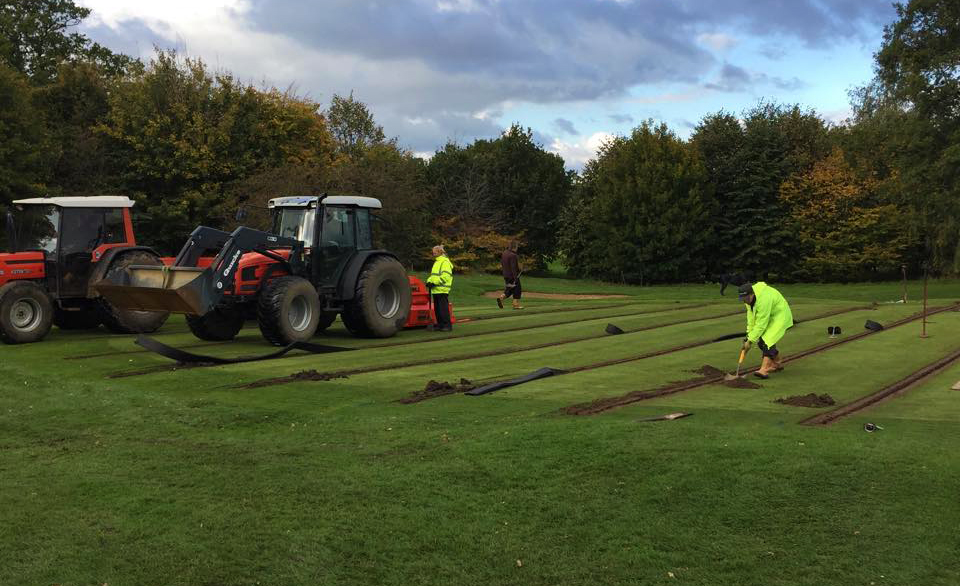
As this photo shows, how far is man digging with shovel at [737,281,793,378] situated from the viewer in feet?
40.9

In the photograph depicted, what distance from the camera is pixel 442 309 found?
18.9m

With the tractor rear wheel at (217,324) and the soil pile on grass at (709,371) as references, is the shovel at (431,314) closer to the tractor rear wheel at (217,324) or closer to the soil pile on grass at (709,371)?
the tractor rear wheel at (217,324)

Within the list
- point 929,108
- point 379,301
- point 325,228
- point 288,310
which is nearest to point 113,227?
point 325,228

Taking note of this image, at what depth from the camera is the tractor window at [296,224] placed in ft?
56.5

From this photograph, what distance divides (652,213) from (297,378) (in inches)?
1575

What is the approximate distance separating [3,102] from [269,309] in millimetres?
26197

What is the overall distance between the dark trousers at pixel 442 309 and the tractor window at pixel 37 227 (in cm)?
797

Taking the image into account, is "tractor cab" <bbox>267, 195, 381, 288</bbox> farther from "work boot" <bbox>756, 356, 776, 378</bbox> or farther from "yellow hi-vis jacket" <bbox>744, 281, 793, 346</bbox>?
"work boot" <bbox>756, 356, 776, 378</bbox>

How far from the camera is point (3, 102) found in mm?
34750

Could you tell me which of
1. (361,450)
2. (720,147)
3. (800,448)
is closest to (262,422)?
(361,450)

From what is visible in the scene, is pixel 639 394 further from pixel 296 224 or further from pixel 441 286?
pixel 296 224

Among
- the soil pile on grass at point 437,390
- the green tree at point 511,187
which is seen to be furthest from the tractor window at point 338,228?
the green tree at point 511,187

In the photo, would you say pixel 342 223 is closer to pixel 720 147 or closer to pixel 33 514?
pixel 33 514

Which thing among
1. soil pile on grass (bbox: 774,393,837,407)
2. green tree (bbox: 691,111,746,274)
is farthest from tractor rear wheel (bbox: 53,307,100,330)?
green tree (bbox: 691,111,746,274)
